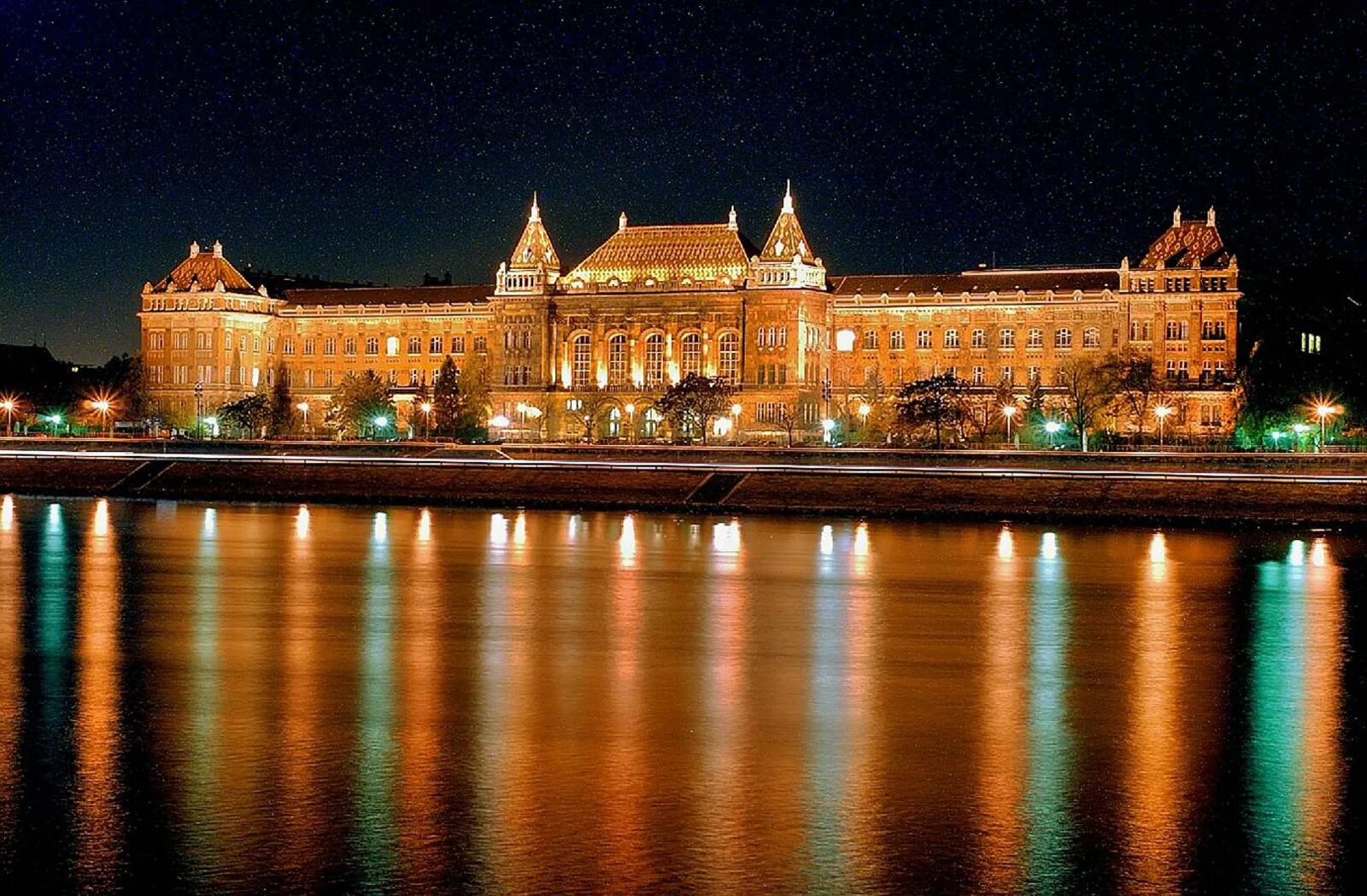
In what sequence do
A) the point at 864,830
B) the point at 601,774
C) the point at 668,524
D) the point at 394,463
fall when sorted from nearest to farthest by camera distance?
1. the point at 864,830
2. the point at 601,774
3. the point at 668,524
4. the point at 394,463

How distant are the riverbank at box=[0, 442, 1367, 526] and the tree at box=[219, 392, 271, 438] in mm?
33303

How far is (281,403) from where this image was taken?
13462 cm

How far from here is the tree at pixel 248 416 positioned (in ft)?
421

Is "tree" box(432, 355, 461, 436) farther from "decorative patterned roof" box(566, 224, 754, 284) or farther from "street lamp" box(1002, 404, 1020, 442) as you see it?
"street lamp" box(1002, 404, 1020, 442)

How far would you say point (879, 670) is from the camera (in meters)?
30.0

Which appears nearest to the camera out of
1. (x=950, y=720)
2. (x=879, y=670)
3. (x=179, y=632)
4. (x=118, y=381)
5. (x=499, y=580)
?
(x=950, y=720)

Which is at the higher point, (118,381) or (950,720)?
(118,381)

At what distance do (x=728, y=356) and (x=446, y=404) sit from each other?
754 inches

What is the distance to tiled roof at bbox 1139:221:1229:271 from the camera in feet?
387

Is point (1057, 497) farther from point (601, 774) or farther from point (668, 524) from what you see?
point (601, 774)

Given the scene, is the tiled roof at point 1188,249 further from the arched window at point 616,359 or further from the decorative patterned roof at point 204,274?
the decorative patterned roof at point 204,274

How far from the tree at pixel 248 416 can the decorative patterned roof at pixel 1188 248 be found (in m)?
60.5

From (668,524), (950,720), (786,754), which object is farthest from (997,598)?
(668,524)

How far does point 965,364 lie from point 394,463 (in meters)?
52.3
